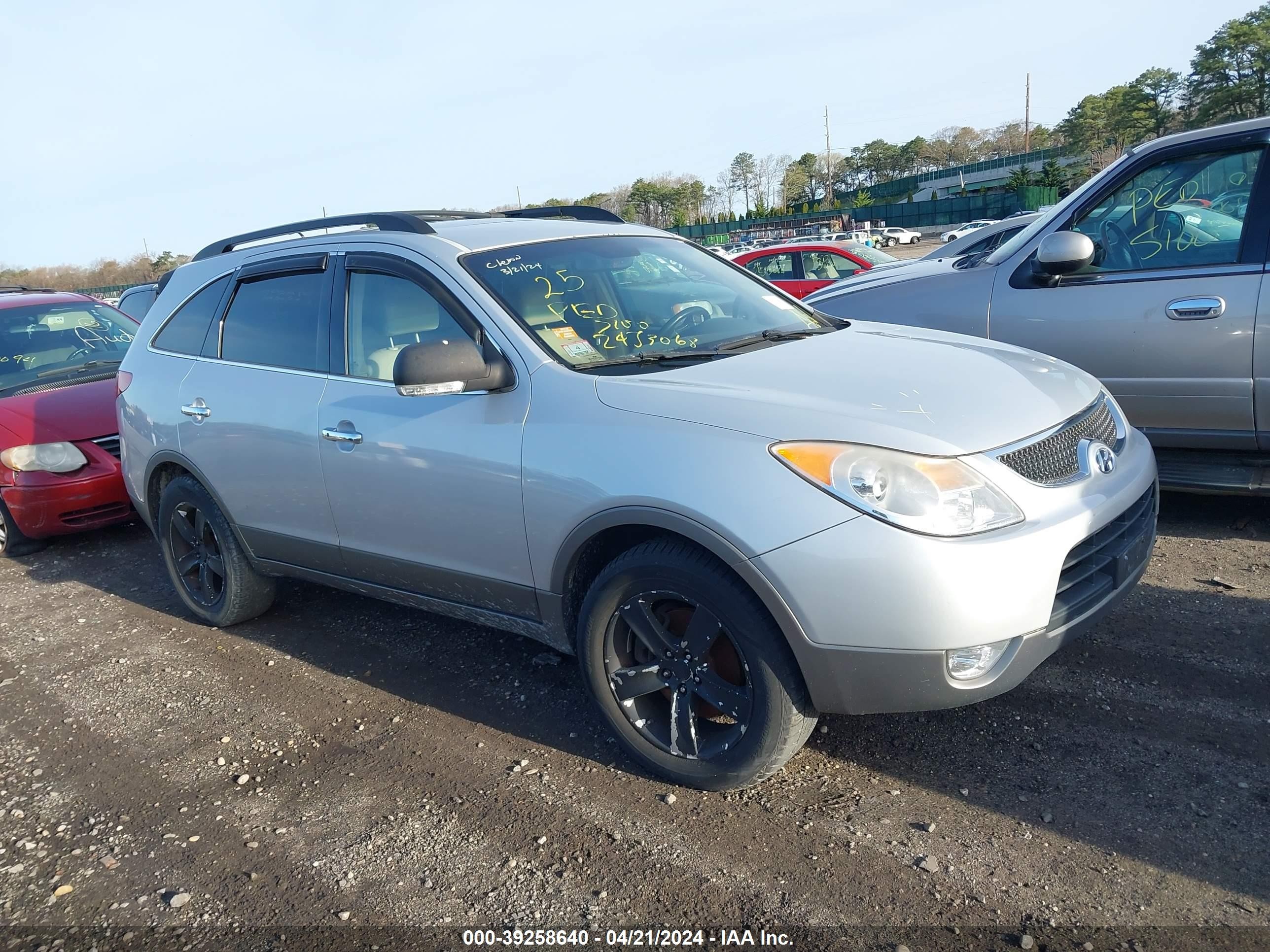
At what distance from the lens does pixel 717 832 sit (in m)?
2.89

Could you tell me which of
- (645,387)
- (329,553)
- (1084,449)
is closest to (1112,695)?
(1084,449)

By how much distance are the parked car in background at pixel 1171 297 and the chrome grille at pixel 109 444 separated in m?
5.44

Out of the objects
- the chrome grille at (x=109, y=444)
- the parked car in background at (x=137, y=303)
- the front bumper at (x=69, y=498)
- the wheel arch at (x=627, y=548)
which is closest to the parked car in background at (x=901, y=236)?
the parked car in background at (x=137, y=303)

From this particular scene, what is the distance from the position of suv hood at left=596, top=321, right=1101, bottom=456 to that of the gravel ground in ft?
3.54

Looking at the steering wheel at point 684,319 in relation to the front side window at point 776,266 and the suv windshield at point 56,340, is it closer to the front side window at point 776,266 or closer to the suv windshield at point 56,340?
the suv windshield at point 56,340

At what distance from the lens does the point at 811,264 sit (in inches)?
611

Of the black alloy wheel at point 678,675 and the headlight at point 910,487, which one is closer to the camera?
the headlight at point 910,487

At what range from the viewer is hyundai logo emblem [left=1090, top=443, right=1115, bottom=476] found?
300cm

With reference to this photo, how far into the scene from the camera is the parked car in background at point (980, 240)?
24.4ft

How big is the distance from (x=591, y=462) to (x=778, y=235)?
2503 inches

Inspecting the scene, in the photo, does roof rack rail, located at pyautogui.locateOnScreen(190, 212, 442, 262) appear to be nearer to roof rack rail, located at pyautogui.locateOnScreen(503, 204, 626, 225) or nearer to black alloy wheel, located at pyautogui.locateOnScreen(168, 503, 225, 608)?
roof rack rail, located at pyautogui.locateOnScreen(503, 204, 626, 225)

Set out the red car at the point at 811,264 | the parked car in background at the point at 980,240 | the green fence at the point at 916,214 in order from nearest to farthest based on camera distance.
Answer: the parked car in background at the point at 980,240 → the red car at the point at 811,264 → the green fence at the point at 916,214

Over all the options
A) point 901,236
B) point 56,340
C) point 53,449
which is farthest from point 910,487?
point 901,236

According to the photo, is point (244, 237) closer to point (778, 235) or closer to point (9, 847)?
point (9, 847)
